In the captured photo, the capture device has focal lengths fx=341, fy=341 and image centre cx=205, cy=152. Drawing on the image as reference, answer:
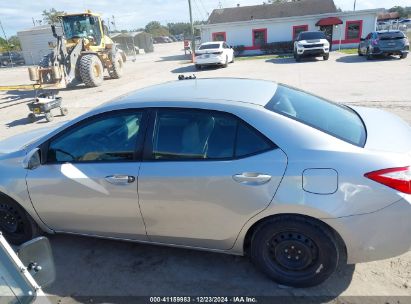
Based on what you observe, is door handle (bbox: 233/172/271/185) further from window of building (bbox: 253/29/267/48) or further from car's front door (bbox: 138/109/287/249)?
window of building (bbox: 253/29/267/48)

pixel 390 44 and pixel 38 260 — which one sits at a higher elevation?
pixel 38 260

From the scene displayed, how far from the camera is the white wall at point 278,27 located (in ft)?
94.9

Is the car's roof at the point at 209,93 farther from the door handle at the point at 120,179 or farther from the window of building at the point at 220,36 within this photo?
the window of building at the point at 220,36

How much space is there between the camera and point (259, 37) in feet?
102

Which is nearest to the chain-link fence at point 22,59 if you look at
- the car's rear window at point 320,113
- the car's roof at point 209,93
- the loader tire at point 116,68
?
the loader tire at point 116,68

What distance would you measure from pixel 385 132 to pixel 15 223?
3.61 metres

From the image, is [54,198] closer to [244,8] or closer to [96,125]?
[96,125]

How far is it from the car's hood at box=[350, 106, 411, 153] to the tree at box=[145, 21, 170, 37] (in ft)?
341

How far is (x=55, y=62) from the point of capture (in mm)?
13617

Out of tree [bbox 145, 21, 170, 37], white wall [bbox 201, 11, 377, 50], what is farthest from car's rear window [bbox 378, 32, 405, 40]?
tree [bbox 145, 21, 170, 37]

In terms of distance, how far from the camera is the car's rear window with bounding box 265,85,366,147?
8.74 ft

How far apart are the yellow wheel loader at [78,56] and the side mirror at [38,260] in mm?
Answer: 12975

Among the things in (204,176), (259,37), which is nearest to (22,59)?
(259,37)

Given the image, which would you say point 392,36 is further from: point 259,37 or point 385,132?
point 385,132
